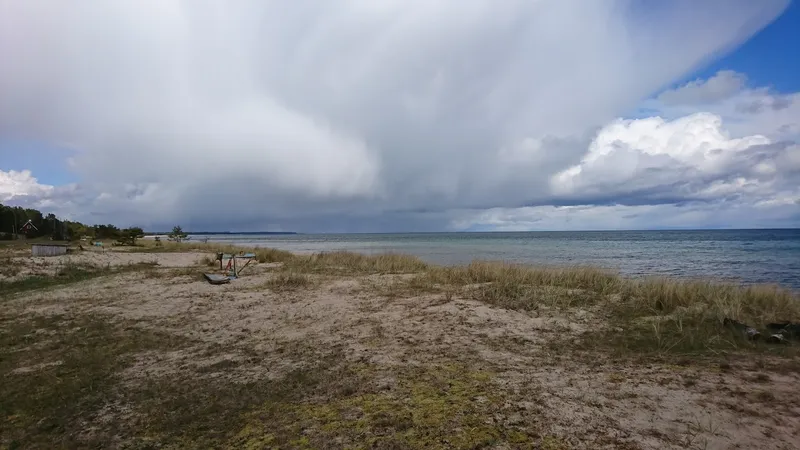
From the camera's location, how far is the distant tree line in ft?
150

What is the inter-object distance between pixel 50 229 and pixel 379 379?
66236mm

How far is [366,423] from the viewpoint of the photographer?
407 centimetres

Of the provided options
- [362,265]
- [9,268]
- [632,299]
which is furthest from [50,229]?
[632,299]

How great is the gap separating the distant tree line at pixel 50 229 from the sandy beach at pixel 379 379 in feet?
140

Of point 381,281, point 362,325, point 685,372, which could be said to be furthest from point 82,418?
Answer: point 381,281

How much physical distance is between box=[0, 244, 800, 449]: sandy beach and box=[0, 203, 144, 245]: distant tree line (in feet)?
140

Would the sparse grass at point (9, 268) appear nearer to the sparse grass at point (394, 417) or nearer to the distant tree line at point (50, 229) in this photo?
the sparse grass at point (394, 417)

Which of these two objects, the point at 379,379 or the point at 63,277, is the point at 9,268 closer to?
the point at 63,277

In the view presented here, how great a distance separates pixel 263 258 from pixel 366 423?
21.8 m

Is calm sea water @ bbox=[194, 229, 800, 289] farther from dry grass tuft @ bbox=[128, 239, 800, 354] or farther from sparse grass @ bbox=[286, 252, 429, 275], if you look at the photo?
dry grass tuft @ bbox=[128, 239, 800, 354]

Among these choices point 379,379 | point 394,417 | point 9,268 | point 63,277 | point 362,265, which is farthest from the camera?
point 362,265

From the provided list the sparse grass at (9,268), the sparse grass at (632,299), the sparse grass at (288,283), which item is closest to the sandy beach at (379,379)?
the sparse grass at (632,299)

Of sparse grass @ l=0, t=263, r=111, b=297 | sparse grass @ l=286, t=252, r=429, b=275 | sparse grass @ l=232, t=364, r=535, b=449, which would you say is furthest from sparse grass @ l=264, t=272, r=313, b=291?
sparse grass @ l=232, t=364, r=535, b=449

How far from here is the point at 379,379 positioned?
534cm
